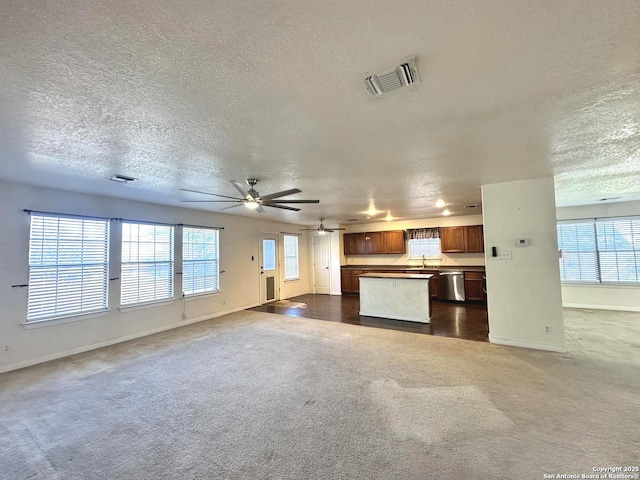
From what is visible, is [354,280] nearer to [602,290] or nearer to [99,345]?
[602,290]

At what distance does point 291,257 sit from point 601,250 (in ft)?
25.8

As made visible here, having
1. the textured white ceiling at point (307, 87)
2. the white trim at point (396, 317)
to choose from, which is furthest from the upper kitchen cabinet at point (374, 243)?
the textured white ceiling at point (307, 87)

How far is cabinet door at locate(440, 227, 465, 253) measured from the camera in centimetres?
774

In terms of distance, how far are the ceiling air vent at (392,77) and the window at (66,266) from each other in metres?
4.89

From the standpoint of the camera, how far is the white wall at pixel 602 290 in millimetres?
5879

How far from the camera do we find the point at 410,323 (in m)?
5.42

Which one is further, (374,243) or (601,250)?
(374,243)

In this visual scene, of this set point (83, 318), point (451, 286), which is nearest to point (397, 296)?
point (451, 286)

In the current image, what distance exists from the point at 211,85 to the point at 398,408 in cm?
298

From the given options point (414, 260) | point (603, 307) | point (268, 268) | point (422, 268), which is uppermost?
point (414, 260)

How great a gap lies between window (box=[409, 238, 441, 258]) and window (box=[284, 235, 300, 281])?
3.76 m

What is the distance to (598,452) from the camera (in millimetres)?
1908

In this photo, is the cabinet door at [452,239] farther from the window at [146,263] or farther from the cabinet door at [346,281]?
the window at [146,263]

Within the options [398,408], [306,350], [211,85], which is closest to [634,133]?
[398,408]
